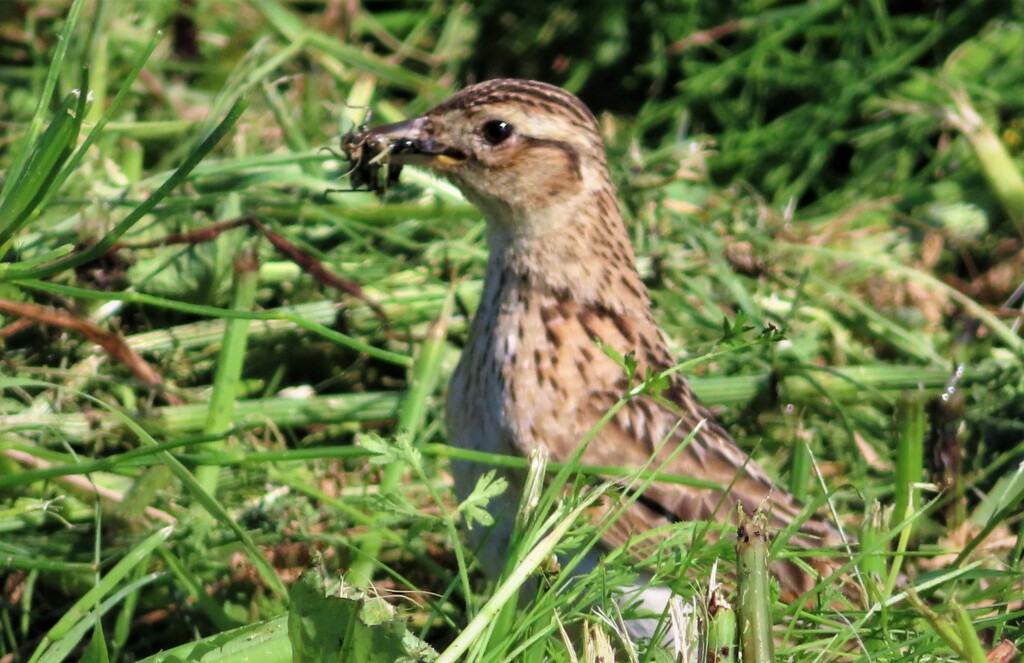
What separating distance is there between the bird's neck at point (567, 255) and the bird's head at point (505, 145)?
0.07 feet

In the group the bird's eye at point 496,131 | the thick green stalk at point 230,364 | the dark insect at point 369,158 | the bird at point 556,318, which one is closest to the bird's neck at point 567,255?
the bird at point 556,318

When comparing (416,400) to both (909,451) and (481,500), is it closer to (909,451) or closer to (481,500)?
(909,451)

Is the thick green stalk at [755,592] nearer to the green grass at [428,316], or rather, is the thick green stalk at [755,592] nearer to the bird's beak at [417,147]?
the green grass at [428,316]

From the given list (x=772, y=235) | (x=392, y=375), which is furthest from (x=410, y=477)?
(x=772, y=235)

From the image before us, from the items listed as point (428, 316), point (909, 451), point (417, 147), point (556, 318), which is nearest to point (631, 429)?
point (556, 318)

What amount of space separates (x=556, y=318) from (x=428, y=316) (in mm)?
1037

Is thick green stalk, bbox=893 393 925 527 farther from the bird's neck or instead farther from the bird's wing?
the bird's neck

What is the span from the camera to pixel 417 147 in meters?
3.63

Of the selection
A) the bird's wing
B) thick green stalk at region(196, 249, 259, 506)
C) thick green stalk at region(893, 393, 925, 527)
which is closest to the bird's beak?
the bird's wing

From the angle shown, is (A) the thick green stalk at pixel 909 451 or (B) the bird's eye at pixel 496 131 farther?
(B) the bird's eye at pixel 496 131

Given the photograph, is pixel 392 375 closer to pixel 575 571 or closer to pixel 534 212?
pixel 534 212

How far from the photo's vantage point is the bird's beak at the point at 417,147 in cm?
361

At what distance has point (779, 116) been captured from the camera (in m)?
5.90

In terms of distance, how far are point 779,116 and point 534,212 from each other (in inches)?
100
